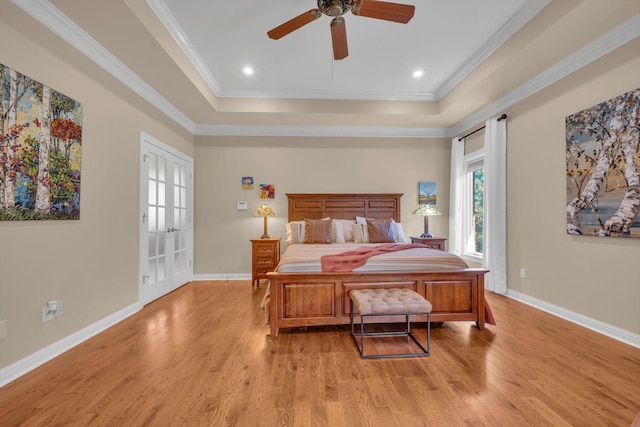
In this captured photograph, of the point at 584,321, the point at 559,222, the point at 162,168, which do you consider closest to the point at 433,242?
the point at 559,222

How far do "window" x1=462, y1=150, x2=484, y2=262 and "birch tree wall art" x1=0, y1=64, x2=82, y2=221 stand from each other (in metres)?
5.16

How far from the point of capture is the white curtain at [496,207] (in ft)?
12.7

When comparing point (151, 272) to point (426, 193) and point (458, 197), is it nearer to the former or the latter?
point (426, 193)

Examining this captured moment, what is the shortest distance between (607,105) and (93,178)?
16.0 feet

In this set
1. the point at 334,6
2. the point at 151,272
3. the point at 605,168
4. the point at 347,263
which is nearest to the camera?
the point at 334,6

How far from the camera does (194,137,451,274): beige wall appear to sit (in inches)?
197

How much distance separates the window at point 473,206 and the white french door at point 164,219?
4.71 metres

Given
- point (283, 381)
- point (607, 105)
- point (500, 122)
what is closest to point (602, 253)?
point (607, 105)

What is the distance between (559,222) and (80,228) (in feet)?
15.8

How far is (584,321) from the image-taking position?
280 cm

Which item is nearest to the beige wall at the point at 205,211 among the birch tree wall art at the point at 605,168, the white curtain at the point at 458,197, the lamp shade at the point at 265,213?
the birch tree wall art at the point at 605,168

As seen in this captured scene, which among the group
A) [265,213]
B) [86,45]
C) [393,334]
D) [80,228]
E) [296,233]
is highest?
[86,45]

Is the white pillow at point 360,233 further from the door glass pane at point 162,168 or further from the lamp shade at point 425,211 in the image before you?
the door glass pane at point 162,168

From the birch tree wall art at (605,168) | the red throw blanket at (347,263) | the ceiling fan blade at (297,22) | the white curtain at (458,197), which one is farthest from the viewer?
the white curtain at (458,197)
